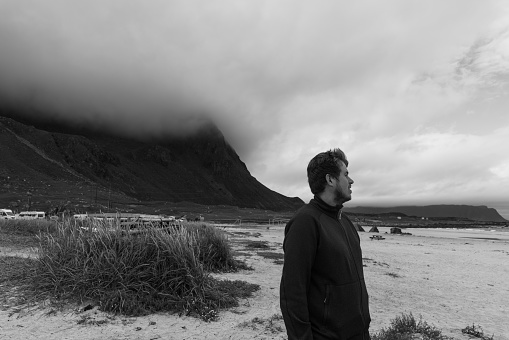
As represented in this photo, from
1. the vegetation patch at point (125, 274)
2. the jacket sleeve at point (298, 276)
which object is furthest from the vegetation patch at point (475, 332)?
the jacket sleeve at point (298, 276)

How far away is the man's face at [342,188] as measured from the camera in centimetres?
283

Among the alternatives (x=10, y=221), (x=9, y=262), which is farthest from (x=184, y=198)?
(x=9, y=262)

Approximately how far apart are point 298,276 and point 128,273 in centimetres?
550

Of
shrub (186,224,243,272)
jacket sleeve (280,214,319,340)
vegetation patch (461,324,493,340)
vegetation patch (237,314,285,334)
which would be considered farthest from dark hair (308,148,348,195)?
shrub (186,224,243,272)

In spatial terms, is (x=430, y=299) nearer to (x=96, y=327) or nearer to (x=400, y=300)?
(x=400, y=300)

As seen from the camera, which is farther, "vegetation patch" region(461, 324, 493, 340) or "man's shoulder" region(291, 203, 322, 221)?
"vegetation patch" region(461, 324, 493, 340)

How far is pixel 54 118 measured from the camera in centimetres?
19762

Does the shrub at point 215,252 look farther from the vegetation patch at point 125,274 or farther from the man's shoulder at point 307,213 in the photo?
the man's shoulder at point 307,213

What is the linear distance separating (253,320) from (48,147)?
148 metres

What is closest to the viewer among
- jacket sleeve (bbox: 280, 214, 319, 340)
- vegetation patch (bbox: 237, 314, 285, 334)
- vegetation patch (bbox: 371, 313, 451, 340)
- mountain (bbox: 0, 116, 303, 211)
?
Answer: jacket sleeve (bbox: 280, 214, 319, 340)

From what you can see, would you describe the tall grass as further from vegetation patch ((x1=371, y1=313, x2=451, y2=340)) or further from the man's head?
the man's head

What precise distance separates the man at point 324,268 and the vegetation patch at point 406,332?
131 inches

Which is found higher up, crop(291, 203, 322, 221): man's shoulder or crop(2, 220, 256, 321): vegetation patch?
crop(291, 203, 322, 221): man's shoulder

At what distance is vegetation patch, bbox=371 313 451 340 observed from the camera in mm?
5689
